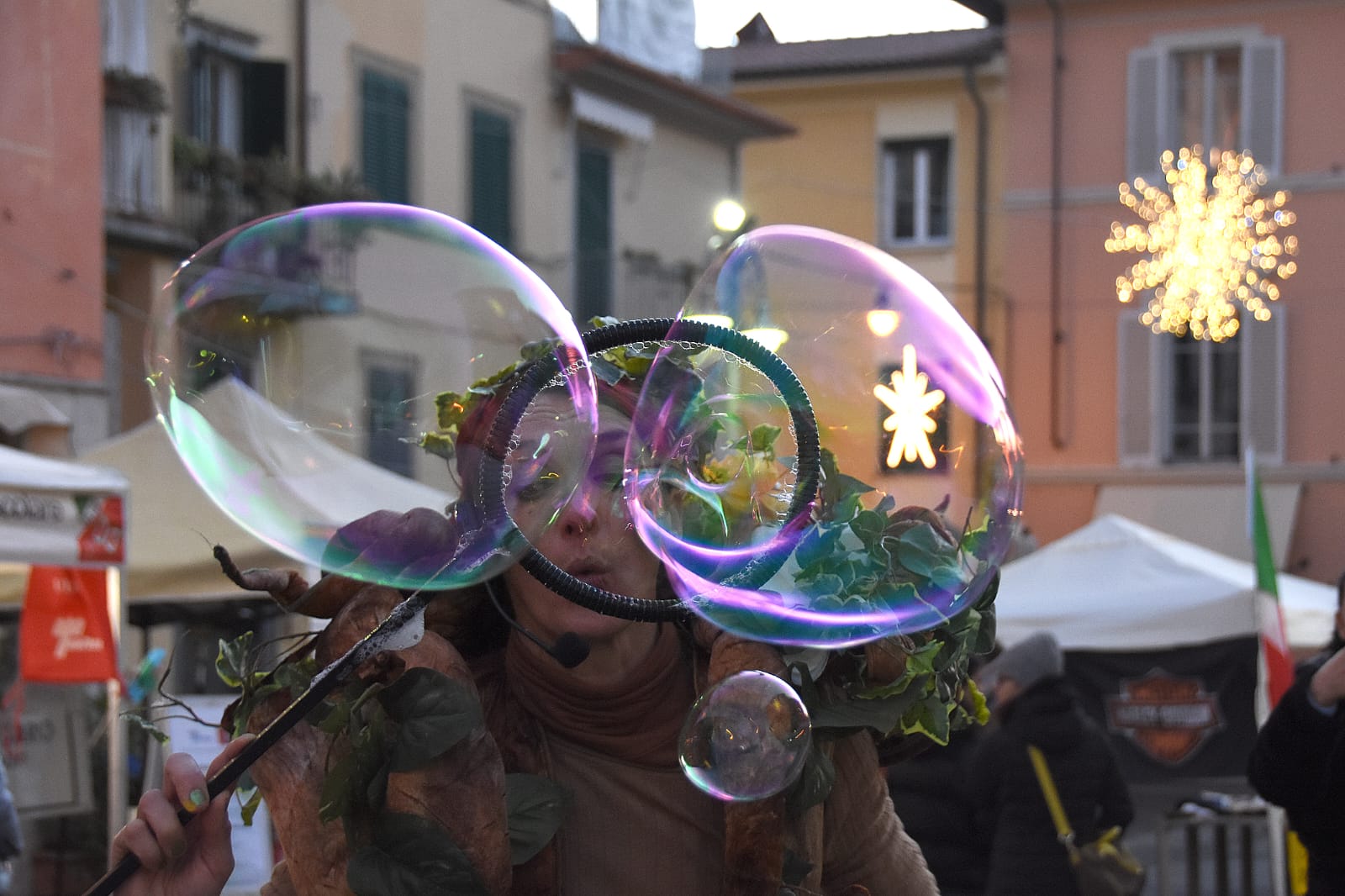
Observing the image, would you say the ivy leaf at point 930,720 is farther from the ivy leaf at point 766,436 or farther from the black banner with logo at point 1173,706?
the black banner with logo at point 1173,706

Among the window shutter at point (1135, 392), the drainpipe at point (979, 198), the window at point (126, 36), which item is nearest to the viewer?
the window at point (126, 36)

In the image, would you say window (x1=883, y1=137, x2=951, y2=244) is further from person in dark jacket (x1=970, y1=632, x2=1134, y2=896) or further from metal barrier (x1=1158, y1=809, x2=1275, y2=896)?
person in dark jacket (x1=970, y1=632, x2=1134, y2=896)

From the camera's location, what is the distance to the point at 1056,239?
21.9 m

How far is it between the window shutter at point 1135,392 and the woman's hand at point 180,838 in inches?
798

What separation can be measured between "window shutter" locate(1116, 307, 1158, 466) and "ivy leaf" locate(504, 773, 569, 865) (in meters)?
20.0

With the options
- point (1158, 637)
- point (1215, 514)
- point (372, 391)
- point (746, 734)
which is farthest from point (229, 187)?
point (746, 734)

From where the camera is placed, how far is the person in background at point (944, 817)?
6.57 metres

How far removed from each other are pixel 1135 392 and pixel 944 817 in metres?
15.5

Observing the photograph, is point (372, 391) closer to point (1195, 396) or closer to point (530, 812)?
point (530, 812)

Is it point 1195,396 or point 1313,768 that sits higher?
point 1195,396

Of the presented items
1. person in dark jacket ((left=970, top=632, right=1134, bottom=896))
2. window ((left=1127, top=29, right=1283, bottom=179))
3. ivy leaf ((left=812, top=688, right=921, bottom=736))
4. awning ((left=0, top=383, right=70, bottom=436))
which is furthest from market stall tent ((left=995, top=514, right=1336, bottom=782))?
window ((left=1127, top=29, right=1283, bottom=179))

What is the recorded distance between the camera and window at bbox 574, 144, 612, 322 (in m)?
18.9

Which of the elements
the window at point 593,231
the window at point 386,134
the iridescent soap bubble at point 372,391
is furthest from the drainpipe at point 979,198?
the iridescent soap bubble at point 372,391

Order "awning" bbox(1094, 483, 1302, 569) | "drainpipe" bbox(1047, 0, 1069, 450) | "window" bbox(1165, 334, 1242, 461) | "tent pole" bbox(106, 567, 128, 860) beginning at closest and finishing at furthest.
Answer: "tent pole" bbox(106, 567, 128, 860) → "awning" bbox(1094, 483, 1302, 569) → "window" bbox(1165, 334, 1242, 461) → "drainpipe" bbox(1047, 0, 1069, 450)
